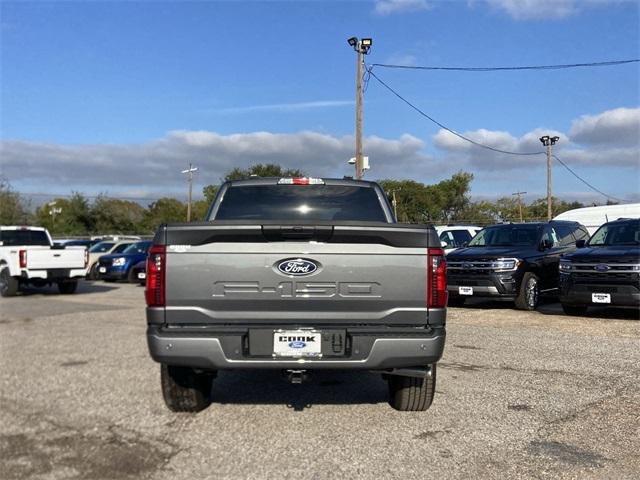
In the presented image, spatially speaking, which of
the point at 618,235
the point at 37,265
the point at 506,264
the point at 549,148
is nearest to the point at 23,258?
the point at 37,265

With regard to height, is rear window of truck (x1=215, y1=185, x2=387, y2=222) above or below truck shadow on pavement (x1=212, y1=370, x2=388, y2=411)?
above

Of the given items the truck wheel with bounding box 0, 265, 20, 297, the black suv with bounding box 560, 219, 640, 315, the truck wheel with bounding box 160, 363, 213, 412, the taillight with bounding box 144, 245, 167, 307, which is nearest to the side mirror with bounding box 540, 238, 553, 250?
the black suv with bounding box 560, 219, 640, 315

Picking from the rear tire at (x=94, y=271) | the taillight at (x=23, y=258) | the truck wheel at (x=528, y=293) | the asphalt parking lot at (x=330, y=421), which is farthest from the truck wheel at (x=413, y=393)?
the rear tire at (x=94, y=271)

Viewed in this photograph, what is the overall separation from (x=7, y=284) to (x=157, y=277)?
1378 centimetres

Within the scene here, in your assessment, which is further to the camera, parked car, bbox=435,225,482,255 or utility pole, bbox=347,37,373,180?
utility pole, bbox=347,37,373,180

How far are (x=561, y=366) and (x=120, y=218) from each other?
213 ft

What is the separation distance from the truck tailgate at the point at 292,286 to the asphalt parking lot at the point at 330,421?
901 mm

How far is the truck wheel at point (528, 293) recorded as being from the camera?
11867 mm

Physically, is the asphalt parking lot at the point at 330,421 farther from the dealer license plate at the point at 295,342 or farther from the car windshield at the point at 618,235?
the car windshield at the point at 618,235

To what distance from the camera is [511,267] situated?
11719 mm

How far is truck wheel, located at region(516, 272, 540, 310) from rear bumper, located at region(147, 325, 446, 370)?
817cm

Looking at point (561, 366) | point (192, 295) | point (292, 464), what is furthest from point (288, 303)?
point (561, 366)

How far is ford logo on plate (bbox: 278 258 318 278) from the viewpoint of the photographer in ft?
13.9

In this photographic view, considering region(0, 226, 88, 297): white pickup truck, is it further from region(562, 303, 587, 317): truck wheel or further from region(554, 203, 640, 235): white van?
region(554, 203, 640, 235): white van
